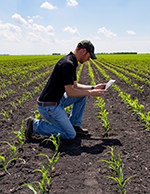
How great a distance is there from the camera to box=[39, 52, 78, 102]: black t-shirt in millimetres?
2771

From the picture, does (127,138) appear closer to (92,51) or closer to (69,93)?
(69,93)

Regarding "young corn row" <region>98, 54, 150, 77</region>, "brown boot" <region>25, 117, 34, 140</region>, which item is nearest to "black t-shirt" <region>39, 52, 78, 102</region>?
"brown boot" <region>25, 117, 34, 140</region>

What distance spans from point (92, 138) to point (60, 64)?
1662mm

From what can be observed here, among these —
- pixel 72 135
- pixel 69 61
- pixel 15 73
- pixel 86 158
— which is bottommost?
pixel 86 158

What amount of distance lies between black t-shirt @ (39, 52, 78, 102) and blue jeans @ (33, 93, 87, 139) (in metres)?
0.20

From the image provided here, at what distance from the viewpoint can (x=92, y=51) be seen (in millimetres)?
3020

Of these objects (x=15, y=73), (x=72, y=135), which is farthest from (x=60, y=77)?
(x=15, y=73)

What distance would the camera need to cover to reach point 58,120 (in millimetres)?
3180

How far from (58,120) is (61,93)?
51cm

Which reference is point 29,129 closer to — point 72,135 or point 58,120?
point 58,120

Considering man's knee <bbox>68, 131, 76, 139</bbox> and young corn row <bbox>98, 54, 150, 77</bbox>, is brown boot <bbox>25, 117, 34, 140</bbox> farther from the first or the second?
young corn row <bbox>98, 54, 150, 77</bbox>

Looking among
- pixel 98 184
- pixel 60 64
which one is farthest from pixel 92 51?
pixel 98 184

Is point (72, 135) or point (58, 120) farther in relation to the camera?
point (72, 135)

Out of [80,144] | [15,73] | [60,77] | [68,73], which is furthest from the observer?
[15,73]
